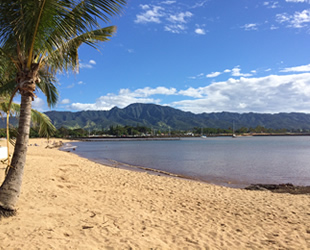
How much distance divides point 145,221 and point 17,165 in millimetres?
2946

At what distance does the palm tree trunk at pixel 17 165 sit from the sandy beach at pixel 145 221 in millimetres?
357

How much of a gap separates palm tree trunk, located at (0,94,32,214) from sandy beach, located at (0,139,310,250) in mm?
357

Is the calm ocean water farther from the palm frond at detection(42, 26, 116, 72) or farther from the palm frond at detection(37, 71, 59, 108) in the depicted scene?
the palm frond at detection(42, 26, 116, 72)

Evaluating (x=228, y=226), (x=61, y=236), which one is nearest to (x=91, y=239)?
(x=61, y=236)

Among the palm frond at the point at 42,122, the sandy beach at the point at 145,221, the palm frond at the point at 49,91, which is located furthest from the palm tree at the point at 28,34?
the palm frond at the point at 42,122

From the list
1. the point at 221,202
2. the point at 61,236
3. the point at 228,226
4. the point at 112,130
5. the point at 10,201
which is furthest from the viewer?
the point at 112,130

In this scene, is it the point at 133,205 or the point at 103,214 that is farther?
the point at 133,205

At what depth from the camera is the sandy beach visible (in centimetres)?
396

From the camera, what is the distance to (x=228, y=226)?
5.32 m

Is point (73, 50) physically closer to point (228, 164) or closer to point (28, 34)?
point (28, 34)

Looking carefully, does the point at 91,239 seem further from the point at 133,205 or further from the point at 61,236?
the point at 133,205

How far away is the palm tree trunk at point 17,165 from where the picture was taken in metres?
4.36

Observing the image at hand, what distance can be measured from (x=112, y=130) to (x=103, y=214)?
161 meters

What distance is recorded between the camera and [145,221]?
5.27m
